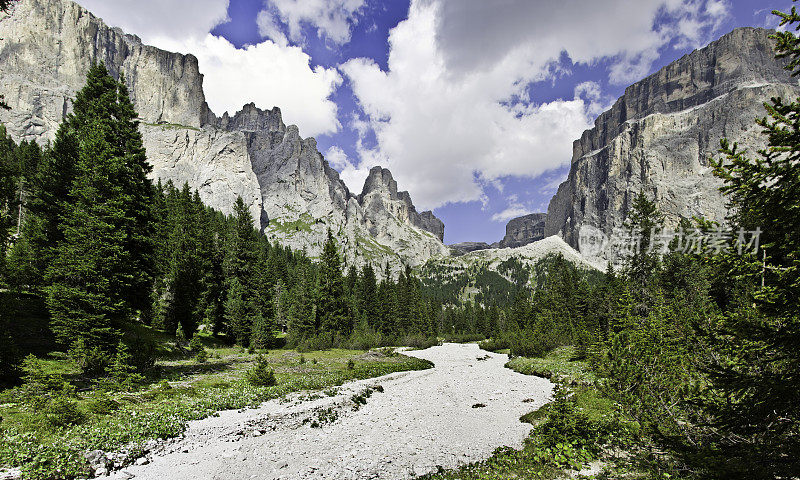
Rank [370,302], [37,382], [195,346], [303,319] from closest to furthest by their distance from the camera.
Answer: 1. [37,382]
2. [195,346]
3. [303,319]
4. [370,302]

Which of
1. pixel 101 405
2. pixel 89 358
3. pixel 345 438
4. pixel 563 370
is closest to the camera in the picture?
pixel 101 405

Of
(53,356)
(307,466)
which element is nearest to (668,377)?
(307,466)

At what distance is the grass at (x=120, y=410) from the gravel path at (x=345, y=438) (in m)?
1.10

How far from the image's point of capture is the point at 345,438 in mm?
15055

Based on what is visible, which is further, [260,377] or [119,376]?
[260,377]

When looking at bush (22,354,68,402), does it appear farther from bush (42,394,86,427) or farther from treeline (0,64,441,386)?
treeline (0,64,441,386)

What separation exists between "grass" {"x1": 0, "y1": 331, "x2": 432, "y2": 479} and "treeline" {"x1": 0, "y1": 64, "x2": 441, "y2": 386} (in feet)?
10.6

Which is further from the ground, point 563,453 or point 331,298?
point 331,298

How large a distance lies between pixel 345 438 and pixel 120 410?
32.9 feet

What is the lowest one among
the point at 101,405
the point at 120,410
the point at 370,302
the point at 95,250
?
the point at 120,410

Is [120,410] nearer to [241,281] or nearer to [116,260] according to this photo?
[116,260]

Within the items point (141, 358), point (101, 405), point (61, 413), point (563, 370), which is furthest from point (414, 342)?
point (61, 413)

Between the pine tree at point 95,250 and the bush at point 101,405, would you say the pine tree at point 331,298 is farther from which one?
the bush at point 101,405

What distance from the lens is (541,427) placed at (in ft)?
49.1
